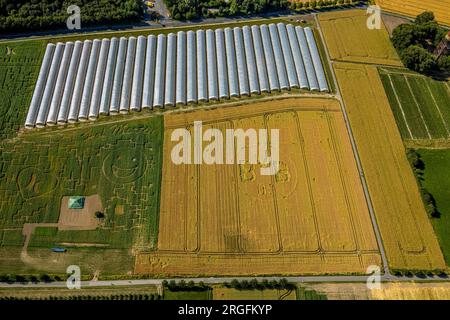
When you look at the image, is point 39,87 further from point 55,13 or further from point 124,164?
point 124,164

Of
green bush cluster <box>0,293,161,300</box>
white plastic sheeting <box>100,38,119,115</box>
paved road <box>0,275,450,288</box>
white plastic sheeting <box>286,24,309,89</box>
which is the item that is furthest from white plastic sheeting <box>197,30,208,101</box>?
green bush cluster <box>0,293,161,300</box>

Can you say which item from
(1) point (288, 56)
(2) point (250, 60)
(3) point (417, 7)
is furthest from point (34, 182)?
(3) point (417, 7)

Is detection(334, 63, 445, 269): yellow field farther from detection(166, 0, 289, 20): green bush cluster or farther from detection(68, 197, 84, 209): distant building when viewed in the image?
detection(68, 197, 84, 209): distant building

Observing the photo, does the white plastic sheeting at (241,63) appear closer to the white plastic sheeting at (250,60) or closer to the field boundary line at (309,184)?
the white plastic sheeting at (250,60)

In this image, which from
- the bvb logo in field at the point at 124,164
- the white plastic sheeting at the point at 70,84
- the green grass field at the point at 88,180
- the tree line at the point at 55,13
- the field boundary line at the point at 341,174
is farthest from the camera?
the tree line at the point at 55,13

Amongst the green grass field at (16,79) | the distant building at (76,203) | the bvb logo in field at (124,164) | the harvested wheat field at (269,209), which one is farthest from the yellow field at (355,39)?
the green grass field at (16,79)
